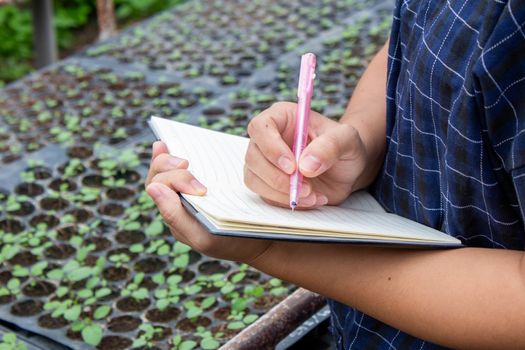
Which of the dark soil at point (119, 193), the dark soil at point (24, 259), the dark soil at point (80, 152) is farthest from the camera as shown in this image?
the dark soil at point (80, 152)

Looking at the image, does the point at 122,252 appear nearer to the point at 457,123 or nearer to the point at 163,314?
the point at 163,314

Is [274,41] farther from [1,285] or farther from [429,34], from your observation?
[429,34]

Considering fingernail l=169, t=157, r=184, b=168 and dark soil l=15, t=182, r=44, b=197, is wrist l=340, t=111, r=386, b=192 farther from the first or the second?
dark soil l=15, t=182, r=44, b=197

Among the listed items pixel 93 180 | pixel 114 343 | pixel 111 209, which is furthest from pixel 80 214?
pixel 114 343

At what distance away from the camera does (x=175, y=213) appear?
107 centimetres

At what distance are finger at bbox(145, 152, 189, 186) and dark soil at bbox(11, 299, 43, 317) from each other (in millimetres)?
717

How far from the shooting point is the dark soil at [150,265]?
6.18 feet

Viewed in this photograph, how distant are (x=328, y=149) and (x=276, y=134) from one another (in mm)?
65

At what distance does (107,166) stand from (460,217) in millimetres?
1428

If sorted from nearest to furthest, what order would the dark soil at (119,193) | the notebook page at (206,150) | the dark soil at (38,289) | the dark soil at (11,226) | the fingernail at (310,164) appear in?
1. the fingernail at (310,164)
2. the notebook page at (206,150)
3. the dark soil at (38,289)
4. the dark soil at (11,226)
5. the dark soil at (119,193)

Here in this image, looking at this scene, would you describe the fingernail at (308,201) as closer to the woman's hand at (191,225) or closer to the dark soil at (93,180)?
the woman's hand at (191,225)

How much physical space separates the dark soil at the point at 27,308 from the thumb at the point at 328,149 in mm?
866

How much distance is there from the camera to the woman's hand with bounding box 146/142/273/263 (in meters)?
1.06

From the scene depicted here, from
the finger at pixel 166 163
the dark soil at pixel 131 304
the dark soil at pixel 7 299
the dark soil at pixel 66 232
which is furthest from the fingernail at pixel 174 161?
the dark soil at pixel 66 232
